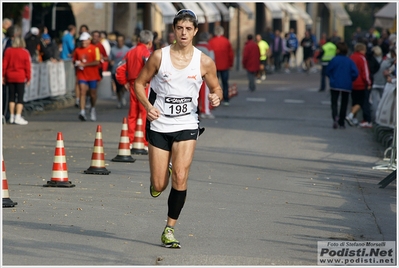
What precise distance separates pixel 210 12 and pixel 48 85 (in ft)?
66.9

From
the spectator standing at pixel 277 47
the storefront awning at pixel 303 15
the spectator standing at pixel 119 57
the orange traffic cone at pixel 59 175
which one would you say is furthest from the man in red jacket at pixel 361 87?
the storefront awning at pixel 303 15

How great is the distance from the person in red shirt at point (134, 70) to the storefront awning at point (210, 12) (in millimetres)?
27438

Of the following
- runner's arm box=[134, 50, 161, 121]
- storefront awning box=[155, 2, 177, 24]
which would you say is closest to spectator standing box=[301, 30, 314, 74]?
storefront awning box=[155, 2, 177, 24]

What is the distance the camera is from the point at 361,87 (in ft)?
68.2

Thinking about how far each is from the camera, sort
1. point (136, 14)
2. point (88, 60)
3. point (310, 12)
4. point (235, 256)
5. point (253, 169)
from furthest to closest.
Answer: point (310, 12), point (136, 14), point (88, 60), point (253, 169), point (235, 256)

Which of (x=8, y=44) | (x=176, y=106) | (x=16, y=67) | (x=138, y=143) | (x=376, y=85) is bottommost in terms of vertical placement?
(x=376, y=85)

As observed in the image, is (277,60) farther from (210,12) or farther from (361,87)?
(361,87)

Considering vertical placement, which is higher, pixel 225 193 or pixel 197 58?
pixel 197 58

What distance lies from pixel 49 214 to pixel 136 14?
33.2m

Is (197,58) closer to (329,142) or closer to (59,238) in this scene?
(59,238)

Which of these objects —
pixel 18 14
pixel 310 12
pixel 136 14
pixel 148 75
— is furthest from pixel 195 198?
pixel 310 12

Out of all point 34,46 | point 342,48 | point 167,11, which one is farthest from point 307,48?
point 342,48

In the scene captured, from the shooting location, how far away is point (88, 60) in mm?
20078

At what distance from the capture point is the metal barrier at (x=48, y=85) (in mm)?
22094
